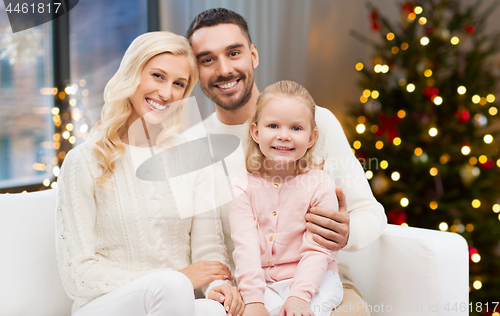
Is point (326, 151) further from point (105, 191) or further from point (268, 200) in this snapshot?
point (105, 191)

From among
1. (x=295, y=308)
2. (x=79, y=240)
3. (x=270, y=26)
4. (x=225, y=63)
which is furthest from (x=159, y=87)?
(x=270, y=26)

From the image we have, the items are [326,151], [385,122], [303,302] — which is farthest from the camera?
[385,122]

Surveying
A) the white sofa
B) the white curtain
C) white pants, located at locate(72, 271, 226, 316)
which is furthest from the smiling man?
the white curtain

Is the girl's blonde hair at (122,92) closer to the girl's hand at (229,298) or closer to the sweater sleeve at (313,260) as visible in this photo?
the girl's hand at (229,298)

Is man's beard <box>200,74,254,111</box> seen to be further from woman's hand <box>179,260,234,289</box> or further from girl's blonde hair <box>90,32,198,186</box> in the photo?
woman's hand <box>179,260,234,289</box>

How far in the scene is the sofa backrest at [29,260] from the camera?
47.9 inches

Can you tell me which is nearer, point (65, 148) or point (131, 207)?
point (131, 207)

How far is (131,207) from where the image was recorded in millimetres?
1237

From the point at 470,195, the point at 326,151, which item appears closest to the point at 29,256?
the point at 326,151

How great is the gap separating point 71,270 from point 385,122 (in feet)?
5.98

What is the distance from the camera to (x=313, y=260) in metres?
1.09

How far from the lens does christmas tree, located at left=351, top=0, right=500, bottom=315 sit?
2.07m

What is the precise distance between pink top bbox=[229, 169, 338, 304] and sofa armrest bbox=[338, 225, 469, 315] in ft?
0.74

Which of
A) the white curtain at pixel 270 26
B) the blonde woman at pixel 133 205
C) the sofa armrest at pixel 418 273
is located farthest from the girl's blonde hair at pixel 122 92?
the white curtain at pixel 270 26
